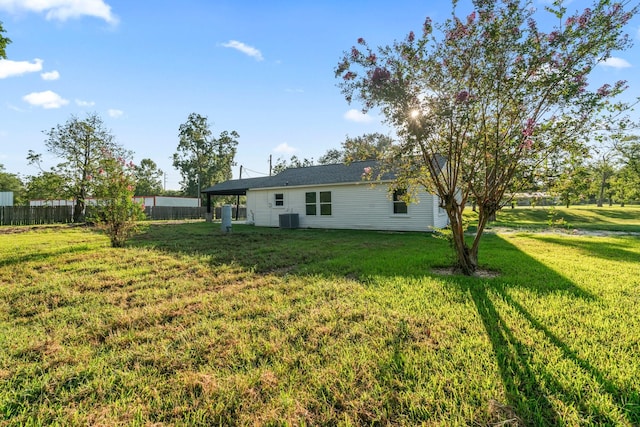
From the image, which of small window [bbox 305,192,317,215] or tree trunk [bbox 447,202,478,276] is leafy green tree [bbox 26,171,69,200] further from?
tree trunk [bbox 447,202,478,276]

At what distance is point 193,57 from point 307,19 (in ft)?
15.0

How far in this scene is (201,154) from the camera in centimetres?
3778

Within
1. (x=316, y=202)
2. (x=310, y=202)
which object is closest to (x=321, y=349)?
(x=316, y=202)

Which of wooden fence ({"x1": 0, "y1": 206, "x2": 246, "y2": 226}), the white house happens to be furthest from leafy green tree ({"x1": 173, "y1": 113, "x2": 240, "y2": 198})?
the white house

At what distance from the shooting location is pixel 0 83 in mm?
9906

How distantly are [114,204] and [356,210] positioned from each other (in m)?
9.72

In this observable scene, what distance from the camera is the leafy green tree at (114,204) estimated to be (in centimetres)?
816

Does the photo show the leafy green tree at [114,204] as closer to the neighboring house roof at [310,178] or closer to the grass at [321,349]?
the grass at [321,349]

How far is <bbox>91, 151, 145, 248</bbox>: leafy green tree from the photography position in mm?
8164

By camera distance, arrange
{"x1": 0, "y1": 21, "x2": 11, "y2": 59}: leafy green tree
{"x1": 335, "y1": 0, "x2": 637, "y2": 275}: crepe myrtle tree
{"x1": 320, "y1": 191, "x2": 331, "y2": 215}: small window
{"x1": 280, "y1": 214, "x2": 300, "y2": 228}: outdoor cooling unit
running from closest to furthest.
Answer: {"x1": 335, "y1": 0, "x2": 637, "y2": 275}: crepe myrtle tree
{"x1": 0, "y1": 21, "x2": 11, "y2": 59}: leafy green tree
{"x1": 320, "y1": 191, "x2": 331, "y2": 215}: small window
{"x1": 280, "y1": 214, "x2": 300, "y2": 228}: outdoor cooling unit

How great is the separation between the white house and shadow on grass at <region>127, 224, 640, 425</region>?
176 inches

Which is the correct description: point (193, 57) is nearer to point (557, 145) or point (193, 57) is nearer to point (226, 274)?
point (226, 274)

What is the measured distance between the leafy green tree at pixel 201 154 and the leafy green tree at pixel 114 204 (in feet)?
97.5

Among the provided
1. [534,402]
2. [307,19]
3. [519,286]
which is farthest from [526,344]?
[307,19]
